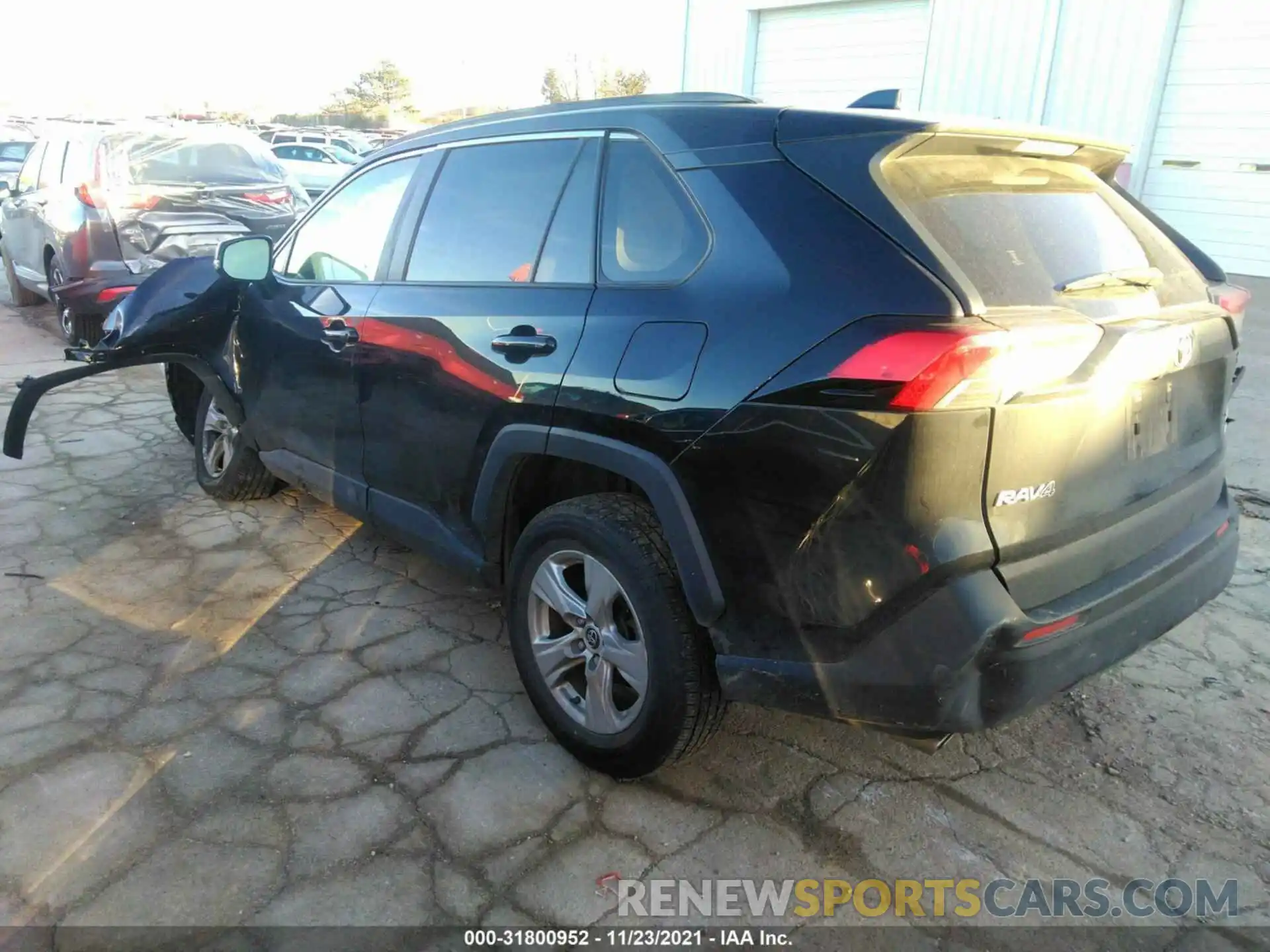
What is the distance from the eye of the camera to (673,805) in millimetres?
2475

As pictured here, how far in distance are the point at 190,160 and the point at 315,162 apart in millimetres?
15256

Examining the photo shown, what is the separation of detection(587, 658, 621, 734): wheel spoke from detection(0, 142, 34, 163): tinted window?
77.5 ft

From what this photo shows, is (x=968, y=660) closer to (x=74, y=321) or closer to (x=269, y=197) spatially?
(x=269, y=197)

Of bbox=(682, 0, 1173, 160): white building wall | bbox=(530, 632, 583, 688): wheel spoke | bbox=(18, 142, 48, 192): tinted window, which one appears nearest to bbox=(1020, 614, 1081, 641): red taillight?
bbox=(530, 632, 583, 688): wheel spoke

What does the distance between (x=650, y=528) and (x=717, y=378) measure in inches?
19.3

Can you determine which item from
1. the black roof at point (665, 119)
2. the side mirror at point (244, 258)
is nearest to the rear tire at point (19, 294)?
the side mirror at point (244, 258)

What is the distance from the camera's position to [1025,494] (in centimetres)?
190

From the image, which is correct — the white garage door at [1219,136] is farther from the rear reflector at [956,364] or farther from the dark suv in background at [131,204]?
the rear reflector at [956,364]

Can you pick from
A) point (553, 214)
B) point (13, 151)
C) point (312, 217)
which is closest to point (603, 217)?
point (553, 214)

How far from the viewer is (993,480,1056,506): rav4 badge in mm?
1866

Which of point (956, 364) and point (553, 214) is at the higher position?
point (553, 214)

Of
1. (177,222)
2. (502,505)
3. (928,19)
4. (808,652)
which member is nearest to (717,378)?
(808,652)

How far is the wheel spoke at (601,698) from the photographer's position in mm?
2469

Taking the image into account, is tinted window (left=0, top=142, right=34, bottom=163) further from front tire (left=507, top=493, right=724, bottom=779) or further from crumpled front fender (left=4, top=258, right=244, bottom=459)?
front tire (left=507, top=493, right=724, bottom=779)
